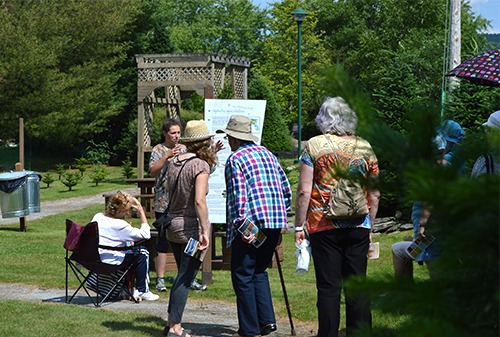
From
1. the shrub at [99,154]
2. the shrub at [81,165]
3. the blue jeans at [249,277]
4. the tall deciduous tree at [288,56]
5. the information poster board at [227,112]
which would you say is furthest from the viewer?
the tall deciduous tree at [288,56]

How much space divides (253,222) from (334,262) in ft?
2.31

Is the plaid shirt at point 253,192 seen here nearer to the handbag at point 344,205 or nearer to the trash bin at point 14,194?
the handbag at point 344,205

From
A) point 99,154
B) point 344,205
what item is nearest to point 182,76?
point 344,205

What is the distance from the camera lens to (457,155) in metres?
0.85

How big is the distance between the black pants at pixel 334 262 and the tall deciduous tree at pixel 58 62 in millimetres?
22474

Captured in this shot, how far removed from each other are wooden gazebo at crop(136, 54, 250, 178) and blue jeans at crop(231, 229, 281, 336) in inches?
Result: 304

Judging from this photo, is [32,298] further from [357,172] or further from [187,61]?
[187,61]

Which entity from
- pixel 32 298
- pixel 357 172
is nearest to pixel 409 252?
pixel 357 172

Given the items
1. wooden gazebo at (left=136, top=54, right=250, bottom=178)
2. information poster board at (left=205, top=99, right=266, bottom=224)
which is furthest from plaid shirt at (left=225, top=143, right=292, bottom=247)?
wooden gazebo at (left=136, top=54, right=250, bottom=178)

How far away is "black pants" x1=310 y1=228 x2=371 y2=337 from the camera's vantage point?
367cm

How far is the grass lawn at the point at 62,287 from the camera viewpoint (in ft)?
15.2

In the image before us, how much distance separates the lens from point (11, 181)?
11266mm

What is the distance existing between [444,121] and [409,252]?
10.6 feet

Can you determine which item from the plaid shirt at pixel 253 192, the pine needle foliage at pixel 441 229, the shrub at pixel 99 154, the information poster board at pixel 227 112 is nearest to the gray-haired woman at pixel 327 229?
the plaid shirt at pixel 253 192
